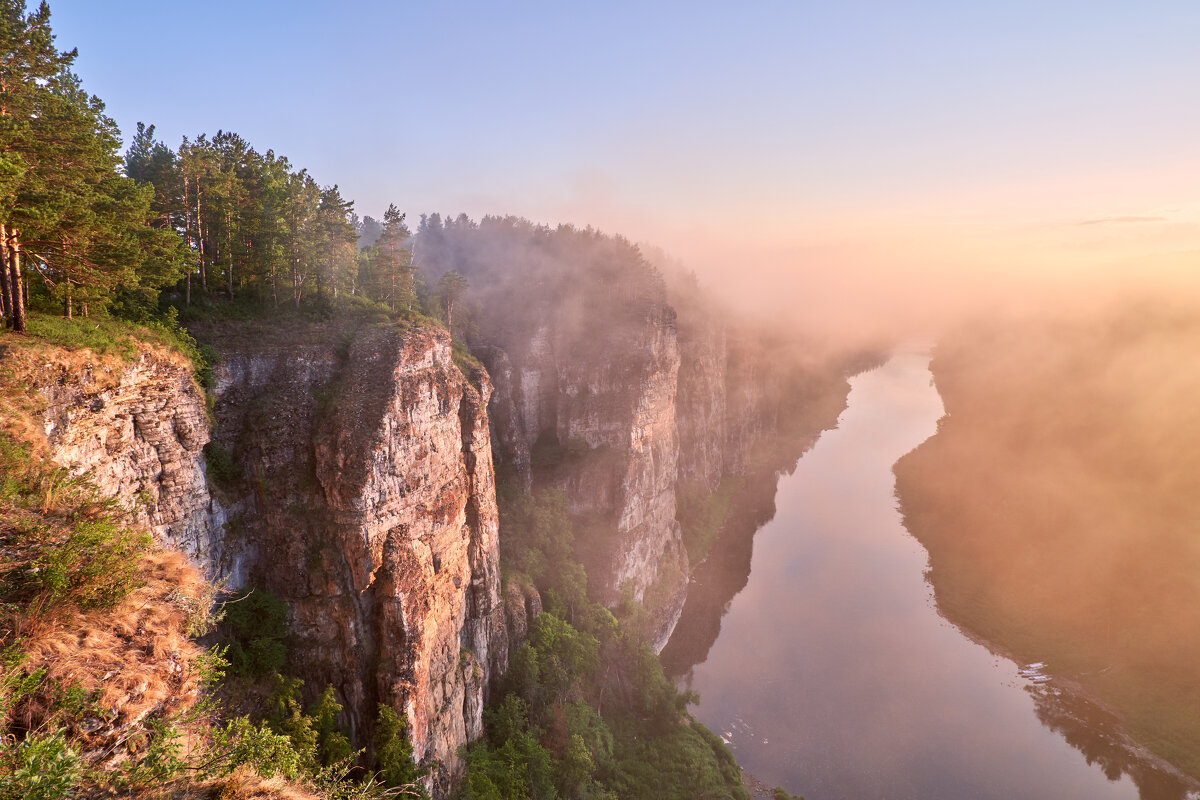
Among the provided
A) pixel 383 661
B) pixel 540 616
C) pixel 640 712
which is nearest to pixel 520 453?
pixel 540 616

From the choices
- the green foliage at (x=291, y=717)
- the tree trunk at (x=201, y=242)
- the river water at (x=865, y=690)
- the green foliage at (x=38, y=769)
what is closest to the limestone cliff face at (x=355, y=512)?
the green foliage at (x=291, y=717)

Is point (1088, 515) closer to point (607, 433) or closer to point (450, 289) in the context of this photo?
point (607, 433)

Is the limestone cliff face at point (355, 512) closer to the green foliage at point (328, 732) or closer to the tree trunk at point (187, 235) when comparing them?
the green foliage at point (328, 732)

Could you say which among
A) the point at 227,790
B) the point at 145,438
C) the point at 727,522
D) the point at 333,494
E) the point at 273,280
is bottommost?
the point at 727,522

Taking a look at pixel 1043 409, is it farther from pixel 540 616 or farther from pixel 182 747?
pixel 182 747

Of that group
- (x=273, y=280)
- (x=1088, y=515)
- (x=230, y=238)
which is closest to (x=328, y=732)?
(x=273, y=280)

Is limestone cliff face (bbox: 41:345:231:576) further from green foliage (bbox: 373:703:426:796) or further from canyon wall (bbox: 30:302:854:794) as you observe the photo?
green foliage (bbox: 373:703:426:796)
